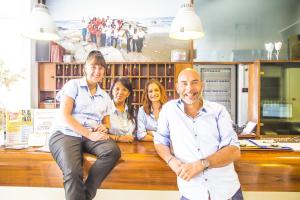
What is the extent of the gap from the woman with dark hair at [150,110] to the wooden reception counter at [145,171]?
63cm

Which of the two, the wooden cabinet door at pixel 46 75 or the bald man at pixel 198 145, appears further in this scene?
the wooden cabinet door at pixel 46 75

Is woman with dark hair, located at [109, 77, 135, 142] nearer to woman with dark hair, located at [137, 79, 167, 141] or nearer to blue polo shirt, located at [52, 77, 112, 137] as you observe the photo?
woman with dark hair, located at [137, 79, 167, 141]

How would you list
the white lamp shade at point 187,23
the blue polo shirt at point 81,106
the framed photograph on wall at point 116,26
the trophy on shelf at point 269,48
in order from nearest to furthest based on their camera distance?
the blue polo shirt at point 81,106, the white lamp shade at point 187,23, the trophy on shelf at point 269,48, the framed photograph on wall at point 116,26

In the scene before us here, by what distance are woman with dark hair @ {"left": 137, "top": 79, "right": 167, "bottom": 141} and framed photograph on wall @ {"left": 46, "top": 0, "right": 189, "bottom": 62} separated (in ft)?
7.32

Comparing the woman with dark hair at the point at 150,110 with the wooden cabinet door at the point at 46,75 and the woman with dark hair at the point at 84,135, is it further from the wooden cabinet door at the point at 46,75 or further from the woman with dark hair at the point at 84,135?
the wooden cabinet door at the point at 46,75

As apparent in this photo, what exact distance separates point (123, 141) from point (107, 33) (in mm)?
3297

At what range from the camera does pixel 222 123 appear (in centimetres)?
167

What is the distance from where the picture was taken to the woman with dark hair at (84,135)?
64.9 inches

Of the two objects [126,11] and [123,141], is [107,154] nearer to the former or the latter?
[123,141]

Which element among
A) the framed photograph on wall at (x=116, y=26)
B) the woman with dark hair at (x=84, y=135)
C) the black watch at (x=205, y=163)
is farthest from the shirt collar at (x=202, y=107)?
the framed photograph on wall at (x=116, y=26)

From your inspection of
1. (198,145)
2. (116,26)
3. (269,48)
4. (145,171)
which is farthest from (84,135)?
(269,48)

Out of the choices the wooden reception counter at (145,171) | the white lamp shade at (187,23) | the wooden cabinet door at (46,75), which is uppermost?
the white lamp shade at (187,23)

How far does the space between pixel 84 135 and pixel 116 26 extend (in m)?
3.63

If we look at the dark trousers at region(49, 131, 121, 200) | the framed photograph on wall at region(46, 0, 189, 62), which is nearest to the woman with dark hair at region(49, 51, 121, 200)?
the dark trousers at region(49, 131, 121, 200)
